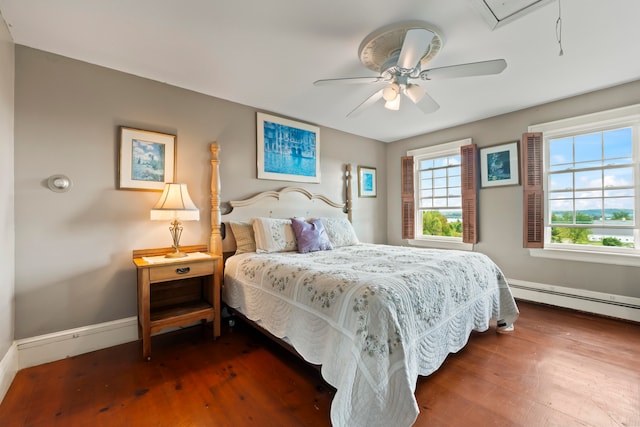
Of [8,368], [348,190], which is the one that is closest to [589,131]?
[348,190]

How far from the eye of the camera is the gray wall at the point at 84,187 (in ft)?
6.81

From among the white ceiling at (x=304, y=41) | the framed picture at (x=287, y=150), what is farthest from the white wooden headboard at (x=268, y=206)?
the white ceiling at (x=304, y=41)

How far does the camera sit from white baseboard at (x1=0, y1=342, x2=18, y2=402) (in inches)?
66.9

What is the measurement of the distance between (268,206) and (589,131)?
374 centimetres

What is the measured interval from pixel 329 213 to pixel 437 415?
2.77 metres

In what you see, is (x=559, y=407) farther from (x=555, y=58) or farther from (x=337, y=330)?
(x=555, y=58)

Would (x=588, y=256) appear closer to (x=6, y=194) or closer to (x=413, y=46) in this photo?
(x=413, y=46)

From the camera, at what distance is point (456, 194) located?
13.5 feet

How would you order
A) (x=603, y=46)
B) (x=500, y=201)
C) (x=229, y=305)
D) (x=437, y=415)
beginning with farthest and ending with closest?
(x=500, y=201) < (x=229, y=305) < (x=603, y=46) < (x=437, y=415)

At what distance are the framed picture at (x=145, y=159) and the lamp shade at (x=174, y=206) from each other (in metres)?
0.27

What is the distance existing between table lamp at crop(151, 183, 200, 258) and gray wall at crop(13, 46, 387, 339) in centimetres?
30

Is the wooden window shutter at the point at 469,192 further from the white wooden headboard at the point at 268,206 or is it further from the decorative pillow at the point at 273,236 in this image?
the decorative pillow at the point at 273,236

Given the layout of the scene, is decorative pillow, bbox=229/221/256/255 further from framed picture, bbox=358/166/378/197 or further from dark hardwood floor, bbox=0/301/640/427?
framed picture, bbox=358/166/378/197

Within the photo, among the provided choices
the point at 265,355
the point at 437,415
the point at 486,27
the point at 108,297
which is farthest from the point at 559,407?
the point at 108,297
